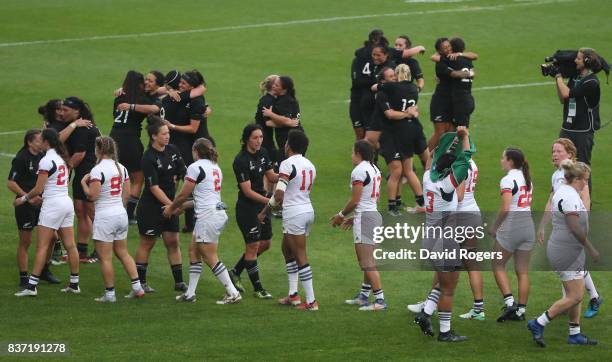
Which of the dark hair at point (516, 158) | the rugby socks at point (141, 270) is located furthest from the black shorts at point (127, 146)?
the dark hair at point (516, 158)

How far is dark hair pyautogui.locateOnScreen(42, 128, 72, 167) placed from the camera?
14062 millimetres

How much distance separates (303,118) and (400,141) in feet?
20.4

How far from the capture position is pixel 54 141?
46.2 ft

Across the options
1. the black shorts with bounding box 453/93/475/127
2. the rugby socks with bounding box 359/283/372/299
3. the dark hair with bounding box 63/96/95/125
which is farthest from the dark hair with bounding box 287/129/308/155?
the black shorts with bounding box 453/93/475/127

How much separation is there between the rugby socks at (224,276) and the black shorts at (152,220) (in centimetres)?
91

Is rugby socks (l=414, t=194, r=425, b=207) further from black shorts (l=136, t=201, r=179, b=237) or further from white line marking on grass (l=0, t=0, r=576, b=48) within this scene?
white line marking on grass (l=0, t=0, r=576, b=48)

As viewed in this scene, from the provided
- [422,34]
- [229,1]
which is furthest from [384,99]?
[229,1]

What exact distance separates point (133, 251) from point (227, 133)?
6896 millimetres

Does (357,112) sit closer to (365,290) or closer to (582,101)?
(582,101)

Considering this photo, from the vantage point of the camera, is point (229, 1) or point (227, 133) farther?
point (229, 1)

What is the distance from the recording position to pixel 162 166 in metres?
14.4

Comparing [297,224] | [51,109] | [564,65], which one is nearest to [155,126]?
[51,109]

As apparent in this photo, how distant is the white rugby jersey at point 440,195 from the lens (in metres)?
12.5

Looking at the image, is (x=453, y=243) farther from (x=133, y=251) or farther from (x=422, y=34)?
(x=422, y=34)
